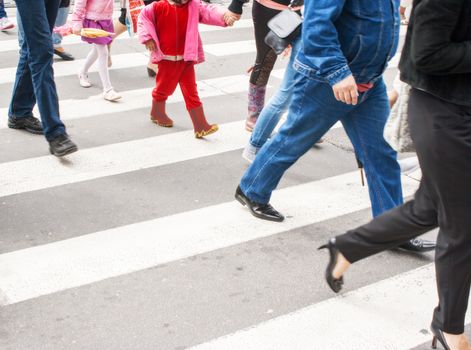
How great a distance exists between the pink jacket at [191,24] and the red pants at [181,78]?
4.2 inches

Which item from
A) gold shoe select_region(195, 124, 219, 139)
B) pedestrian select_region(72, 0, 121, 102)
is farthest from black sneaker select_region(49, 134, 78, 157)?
pedestrian select_region(72, 0, 121, 102)

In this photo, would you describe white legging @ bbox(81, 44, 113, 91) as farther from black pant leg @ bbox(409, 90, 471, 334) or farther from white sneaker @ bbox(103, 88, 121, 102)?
black pant leg @ bbox(409, 90, 471, 334)

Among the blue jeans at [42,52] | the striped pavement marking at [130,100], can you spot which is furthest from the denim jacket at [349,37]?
the striped pavement marking at [130,100]

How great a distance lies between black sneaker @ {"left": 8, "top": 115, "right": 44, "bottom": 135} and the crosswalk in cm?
9

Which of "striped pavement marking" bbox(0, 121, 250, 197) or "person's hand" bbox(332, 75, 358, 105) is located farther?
"striped pavement marking" bbox(0, 121, 250, 197)

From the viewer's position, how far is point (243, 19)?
1132 centimetres

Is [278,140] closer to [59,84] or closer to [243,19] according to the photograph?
[59,84]

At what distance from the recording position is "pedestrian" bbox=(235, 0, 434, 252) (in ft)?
12.7

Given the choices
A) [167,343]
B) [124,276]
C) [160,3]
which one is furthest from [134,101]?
[167,343]

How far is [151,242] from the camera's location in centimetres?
458

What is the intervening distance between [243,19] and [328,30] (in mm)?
7656

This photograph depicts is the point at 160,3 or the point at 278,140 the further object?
the point at 160,3

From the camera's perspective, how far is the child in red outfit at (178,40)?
6.00 meters

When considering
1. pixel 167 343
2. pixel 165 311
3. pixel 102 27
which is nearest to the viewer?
pixel 167 343
